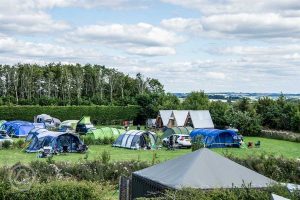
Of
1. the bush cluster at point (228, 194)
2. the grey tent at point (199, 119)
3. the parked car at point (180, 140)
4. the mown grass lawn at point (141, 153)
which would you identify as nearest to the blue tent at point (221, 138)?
the parked car at point (180, 140)

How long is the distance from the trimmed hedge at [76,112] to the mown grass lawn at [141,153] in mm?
20680

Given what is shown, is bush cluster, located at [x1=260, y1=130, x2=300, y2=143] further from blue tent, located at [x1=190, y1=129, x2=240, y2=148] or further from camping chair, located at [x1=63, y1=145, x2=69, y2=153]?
camping chair, located at [x1=63, y1=145, x2=69, y2=153]

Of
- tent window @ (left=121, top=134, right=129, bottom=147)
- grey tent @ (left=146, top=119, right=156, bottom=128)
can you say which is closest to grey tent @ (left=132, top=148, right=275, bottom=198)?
tent window @ (left=121, top=134, right=129, bottom=147)

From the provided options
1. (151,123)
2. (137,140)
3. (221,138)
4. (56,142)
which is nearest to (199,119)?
(151,123)

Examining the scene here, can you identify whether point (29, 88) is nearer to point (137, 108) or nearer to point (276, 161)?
point (137, 108)

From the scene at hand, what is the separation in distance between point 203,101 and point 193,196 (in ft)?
150

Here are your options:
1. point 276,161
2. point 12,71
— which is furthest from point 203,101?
point 12,71

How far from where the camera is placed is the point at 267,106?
4828 centimetres

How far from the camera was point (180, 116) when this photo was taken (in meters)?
47.8

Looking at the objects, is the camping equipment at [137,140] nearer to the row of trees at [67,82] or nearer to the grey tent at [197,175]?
the grey tent at [197,175]

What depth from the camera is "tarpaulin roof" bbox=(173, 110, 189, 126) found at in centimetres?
4703

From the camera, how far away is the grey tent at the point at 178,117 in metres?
47.1

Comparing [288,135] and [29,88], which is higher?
[29,88]

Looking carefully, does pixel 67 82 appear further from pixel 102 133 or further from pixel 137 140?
pixel 137 140
